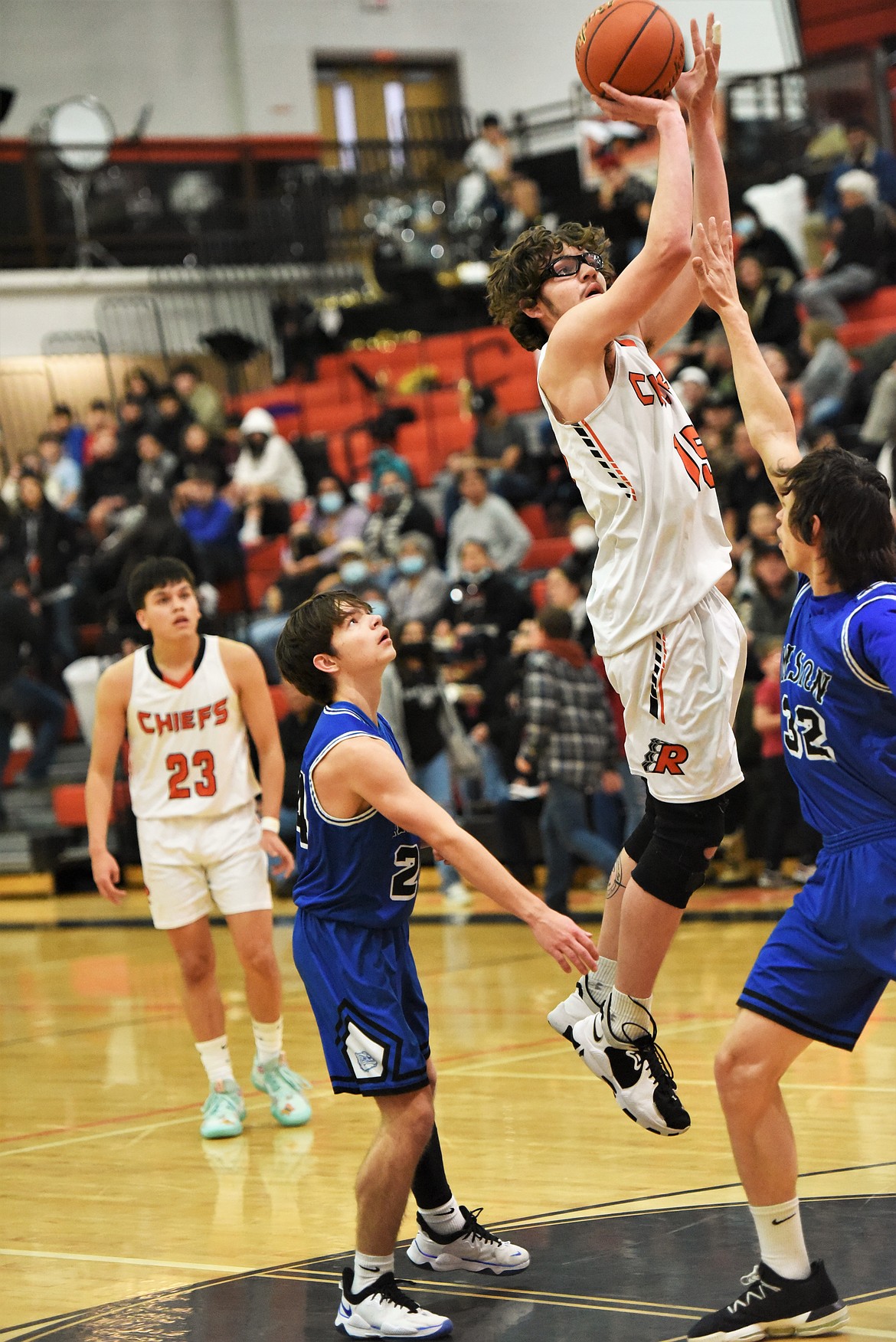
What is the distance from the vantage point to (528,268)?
4035mm

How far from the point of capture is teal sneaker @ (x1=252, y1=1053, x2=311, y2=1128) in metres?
6.00

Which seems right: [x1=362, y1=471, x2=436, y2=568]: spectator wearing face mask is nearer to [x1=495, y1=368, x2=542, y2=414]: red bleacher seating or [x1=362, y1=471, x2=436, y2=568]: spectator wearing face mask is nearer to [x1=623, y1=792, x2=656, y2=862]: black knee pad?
[x1=495, y1=368, x2=542, y2=414]: red bleacher seating

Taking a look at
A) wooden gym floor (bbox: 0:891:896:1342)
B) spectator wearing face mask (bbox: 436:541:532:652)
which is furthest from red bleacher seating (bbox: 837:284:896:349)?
wooden gym floor (bbox: 0:891:896:1342)

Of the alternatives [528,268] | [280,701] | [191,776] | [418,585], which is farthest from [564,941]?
Answer: [280,701]

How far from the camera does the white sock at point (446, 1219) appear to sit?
4.19 metres

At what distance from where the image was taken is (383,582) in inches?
466

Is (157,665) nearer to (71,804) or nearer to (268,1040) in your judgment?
(268,1040)

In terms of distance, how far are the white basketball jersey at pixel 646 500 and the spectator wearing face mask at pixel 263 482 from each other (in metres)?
10.8

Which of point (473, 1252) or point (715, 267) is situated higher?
point (715, 267)

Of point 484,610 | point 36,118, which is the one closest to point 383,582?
point 484,610

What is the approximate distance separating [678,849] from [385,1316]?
1212 millimetres

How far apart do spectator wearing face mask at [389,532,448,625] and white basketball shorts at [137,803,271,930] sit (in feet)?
16.8

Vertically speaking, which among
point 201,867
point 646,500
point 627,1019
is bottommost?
point 201,867

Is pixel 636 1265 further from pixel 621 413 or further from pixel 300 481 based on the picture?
pixel 300 481
